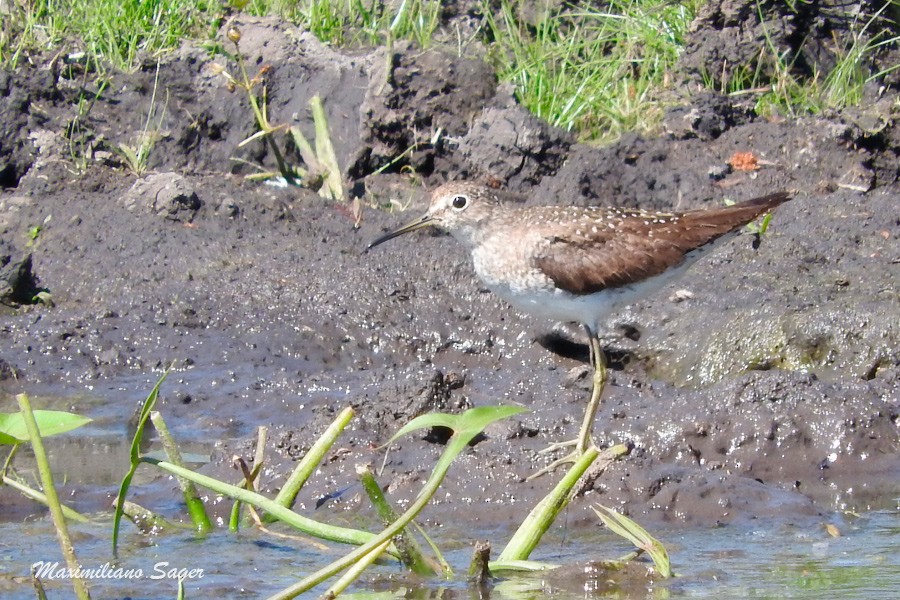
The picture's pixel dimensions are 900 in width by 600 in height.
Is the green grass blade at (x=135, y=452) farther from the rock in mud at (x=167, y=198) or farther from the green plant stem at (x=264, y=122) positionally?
the green plant stem at (x=264, y=122)

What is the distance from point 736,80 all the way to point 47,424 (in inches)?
264

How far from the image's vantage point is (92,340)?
657 centimetres

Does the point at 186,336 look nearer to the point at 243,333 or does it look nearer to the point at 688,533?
the point at 243,333

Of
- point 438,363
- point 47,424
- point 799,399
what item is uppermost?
point 47,424

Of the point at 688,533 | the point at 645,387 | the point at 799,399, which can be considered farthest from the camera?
the point at 645,387

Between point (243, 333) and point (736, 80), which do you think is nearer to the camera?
point (243, 333)

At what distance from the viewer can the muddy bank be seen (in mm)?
5090

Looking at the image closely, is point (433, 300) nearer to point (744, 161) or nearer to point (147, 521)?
point (744, 161)

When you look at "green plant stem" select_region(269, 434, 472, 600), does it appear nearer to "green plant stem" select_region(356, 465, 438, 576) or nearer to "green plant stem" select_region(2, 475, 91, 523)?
"green plant stem" select_region(356, 465, 438, 576)

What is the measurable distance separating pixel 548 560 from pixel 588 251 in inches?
79.0

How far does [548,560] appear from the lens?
4.17 metres

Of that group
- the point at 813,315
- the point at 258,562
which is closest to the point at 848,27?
the point at 813,315

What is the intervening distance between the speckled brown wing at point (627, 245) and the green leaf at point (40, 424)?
2.81m

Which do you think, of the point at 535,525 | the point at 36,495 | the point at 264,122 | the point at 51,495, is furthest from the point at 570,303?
the point at 264,122
